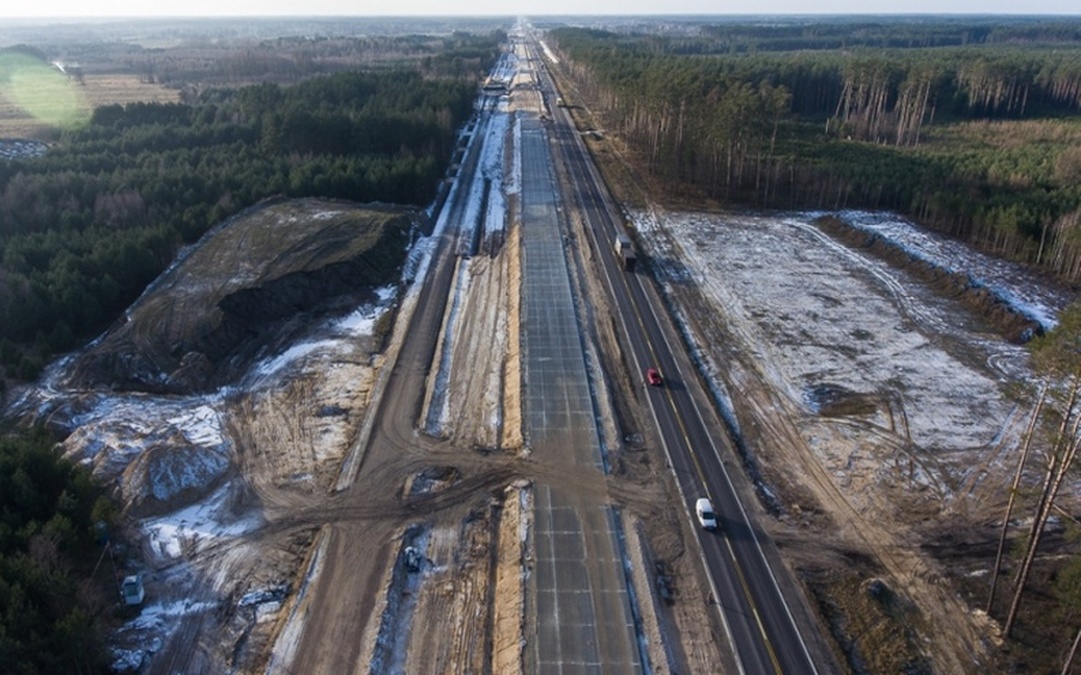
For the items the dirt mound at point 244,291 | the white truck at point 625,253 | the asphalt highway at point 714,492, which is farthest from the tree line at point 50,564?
the white truck at point 625,253

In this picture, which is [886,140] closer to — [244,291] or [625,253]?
[625,253]

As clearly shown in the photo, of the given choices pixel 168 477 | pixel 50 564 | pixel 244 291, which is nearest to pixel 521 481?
pixel 168 477

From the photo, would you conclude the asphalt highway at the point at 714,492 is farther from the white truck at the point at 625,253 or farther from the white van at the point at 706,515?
the white truck at the point at 625,253

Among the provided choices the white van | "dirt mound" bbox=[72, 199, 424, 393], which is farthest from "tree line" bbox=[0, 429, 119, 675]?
the white van

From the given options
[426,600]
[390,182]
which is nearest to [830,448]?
[426,600]

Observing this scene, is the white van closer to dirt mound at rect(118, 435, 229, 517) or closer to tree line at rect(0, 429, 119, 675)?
dirt mound at rect(118, 435, 229, 517)

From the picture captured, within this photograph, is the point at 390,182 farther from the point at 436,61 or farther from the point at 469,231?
→ the point at 436,61
